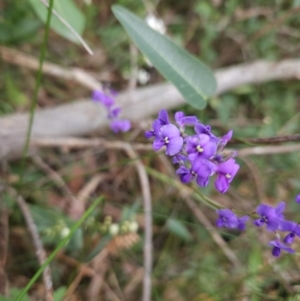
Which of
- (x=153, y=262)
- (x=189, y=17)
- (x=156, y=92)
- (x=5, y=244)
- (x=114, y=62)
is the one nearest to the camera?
(x=5, y=244)

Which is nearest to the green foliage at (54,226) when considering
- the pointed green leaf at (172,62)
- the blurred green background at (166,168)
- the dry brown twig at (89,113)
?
the blurred green background at (166,168)

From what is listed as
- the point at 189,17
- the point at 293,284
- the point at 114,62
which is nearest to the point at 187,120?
the point at 293,284

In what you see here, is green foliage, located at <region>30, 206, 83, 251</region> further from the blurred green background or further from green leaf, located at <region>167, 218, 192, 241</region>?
green leaf, located at <region>167, 218, 192, 241</region>

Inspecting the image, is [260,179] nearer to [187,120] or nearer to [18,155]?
[18,155]

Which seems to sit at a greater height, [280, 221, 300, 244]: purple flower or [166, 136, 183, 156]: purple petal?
[166, 136, 183, 156]: purple petal

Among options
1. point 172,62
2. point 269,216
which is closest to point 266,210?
point 269,216

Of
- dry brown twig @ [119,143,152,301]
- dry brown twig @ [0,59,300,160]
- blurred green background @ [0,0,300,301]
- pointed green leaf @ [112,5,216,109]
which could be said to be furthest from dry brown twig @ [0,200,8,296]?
pointed green leaf @ [112,5,216,109]

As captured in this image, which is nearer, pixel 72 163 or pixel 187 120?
pixel 187 120

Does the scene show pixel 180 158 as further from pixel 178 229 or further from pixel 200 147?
pixel 178 229
